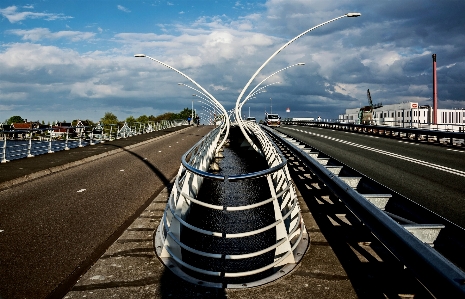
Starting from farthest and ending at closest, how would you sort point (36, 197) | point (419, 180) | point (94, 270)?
1. point (419, 180)
2. point (36, 197)
3. point (94, 270)

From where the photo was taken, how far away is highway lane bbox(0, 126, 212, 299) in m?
5.07

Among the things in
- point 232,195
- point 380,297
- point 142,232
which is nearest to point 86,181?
point 232,195

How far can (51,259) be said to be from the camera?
570 centimetres

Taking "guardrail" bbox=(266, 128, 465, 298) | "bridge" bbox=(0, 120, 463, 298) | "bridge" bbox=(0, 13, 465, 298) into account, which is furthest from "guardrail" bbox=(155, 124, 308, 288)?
"guardrail" bbox=(266, 128, 465, 298)

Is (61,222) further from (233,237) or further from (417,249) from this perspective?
(417,249)

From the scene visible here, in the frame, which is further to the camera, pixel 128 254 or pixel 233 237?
pixel 128 254

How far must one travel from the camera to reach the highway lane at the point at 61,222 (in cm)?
507

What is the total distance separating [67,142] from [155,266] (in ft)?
75.3

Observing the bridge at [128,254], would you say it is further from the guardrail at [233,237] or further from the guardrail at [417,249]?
the guardrail at [417,249]

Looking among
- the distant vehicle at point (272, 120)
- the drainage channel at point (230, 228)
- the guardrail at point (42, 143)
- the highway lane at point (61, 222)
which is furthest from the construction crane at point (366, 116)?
the highway lane at point (61, 222)

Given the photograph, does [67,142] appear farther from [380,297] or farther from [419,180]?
[380,297]

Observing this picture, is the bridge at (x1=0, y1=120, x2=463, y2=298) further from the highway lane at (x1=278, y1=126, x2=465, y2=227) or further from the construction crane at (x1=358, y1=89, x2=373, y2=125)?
the construction crane at (x1=358, y1=89, x2=373, y2=125)

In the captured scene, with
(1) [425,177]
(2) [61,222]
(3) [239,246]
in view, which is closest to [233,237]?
(3) [239,246]

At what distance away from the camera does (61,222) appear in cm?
782
